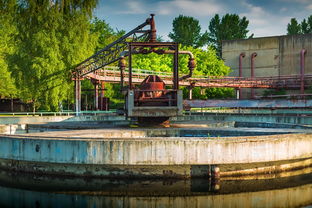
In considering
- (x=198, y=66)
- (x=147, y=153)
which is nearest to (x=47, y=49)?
(x=147, y=153)

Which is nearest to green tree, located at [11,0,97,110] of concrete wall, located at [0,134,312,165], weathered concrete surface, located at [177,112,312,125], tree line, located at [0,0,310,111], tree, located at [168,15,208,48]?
tree line, located at [0,0,310,111]

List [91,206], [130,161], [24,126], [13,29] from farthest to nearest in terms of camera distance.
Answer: [13,29] < [24,126] < [130,161] < [91,206]

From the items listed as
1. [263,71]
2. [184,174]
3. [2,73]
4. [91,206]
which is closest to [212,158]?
[184,174]

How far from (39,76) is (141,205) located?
2609 cm

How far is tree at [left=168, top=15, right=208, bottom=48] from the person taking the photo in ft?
330

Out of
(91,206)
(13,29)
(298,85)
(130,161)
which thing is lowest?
(91,206)

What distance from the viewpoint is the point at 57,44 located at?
35.9 m

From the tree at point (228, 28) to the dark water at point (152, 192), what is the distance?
294ft

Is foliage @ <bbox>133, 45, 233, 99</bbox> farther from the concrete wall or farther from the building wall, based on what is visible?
the concrete wall

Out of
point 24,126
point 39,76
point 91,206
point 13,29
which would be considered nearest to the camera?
point 91,206

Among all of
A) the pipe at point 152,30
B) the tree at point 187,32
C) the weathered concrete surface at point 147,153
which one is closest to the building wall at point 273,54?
the tree at point 187,32

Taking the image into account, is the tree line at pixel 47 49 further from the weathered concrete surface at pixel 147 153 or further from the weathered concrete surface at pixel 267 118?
the weathered concrete surface at pixel 147 153

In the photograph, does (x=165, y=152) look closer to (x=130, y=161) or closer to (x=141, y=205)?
(x=130, y=161)

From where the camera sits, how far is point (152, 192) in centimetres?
1277
